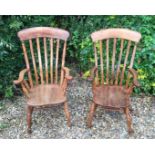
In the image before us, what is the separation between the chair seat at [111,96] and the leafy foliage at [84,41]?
2.23 ft

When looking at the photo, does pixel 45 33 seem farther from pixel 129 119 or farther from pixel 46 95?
pixel 129 119

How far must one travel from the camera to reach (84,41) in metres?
5.12

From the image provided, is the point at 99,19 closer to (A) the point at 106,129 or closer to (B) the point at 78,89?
(B) the point at 78,89

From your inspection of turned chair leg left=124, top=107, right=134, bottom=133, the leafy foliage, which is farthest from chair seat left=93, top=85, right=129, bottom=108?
the leafy foliage

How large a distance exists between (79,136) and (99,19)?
1.82 meters

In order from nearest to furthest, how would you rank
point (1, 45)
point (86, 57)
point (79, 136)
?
point (79, 136) → point (1, 45) → point (86, 57)

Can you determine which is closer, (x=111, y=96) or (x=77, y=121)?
(x=111, y=96)

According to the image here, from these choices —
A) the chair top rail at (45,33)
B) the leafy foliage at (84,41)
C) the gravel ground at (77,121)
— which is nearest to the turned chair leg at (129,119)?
the gravel ground at (77,121)

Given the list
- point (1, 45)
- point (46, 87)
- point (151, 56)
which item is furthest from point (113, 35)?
point (1, 45)

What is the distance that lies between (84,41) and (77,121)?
1322mm

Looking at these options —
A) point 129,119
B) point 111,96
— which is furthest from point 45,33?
point 129,119

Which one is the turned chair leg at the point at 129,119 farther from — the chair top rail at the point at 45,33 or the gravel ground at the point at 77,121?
the chair top rail at the point at 45,33

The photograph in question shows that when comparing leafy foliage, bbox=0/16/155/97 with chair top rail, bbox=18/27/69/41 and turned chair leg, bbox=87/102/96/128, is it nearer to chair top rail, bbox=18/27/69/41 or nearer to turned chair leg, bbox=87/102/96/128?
chair top rail, bbox=18/27/69/41

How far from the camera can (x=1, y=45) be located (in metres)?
4.55
